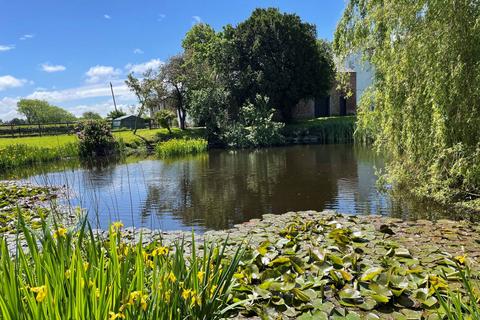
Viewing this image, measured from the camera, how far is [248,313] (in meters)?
3.07

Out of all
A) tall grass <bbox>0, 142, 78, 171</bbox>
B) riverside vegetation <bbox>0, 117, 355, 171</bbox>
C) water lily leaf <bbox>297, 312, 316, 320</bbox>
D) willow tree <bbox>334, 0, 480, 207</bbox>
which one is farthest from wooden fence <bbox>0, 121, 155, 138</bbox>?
water lily leaf <bbox>297, 312, 316, 320</bbox>

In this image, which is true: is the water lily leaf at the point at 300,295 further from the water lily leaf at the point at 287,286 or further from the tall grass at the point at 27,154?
the tall grass at the point at 27,154

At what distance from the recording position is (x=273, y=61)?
25.7 metres

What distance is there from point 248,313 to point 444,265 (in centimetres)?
208

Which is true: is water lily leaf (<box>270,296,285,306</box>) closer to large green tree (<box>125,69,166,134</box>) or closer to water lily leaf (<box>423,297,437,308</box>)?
water lily leaf (<box>423,297,437,308</box>)

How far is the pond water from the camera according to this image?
8.16 metres

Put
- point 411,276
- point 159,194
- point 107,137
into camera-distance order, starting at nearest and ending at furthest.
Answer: point 411,276, point 159,194, point 107,137

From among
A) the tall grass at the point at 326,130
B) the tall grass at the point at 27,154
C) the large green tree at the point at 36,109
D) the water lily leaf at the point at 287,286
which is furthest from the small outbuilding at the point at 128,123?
the large green tree at the point at 36,109

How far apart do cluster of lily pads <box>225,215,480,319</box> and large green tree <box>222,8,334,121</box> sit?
71.9ft

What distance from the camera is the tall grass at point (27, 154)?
17531 mm

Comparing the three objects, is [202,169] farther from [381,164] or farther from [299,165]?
[381,164]

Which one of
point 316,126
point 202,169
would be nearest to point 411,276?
point 202,169

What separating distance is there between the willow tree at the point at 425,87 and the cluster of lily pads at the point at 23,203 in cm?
666

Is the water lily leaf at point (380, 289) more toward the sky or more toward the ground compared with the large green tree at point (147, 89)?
more toward the ground
